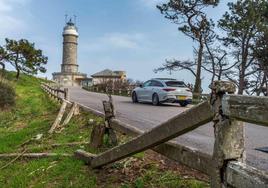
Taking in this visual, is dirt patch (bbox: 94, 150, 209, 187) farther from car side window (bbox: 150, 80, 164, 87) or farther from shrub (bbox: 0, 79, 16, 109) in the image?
shrub (bbox: 0, 79, 16, 109)

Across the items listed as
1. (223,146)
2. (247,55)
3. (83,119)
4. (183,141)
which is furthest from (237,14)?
(223,146)

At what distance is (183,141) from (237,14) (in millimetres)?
32674

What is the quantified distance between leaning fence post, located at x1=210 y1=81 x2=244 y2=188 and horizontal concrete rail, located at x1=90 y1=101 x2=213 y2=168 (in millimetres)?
→ 155

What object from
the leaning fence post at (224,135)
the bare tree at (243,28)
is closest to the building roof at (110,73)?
the bare tree at (243,28)

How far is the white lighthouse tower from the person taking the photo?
9912 centimetres

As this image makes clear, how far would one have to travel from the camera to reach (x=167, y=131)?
4.32 metres

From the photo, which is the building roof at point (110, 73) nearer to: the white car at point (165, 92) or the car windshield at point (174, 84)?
the white car at point (165, 92)

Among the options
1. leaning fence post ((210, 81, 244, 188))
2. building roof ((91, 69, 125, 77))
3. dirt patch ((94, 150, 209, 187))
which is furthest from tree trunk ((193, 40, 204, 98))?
building roof ((91, 69, 125, 77))

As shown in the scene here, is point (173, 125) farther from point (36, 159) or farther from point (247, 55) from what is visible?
point (247, 55)

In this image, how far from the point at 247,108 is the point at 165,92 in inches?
749

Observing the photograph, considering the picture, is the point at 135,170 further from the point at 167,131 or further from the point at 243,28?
the point at 243,28

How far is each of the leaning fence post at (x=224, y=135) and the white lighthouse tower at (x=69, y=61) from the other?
96163 mm

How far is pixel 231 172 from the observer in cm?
315

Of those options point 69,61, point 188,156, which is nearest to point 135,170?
point 188,156
